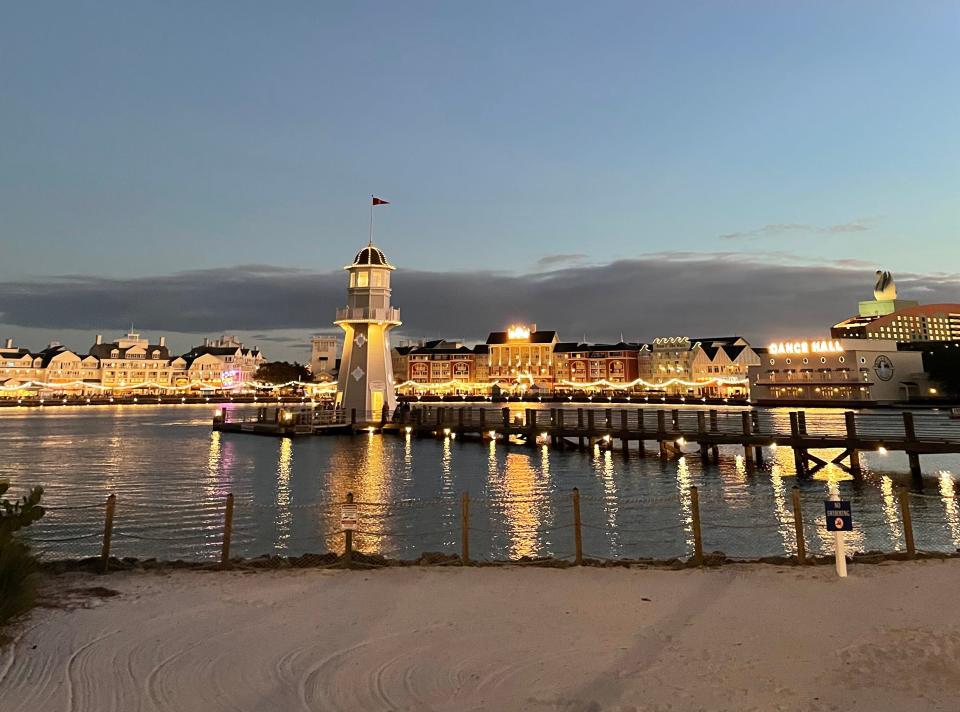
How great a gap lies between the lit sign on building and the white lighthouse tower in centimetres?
7658

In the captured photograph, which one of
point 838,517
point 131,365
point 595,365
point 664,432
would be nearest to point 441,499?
point 838,517

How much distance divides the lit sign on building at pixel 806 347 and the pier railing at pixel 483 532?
82.1 meters

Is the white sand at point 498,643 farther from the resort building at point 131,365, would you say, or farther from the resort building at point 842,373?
the resort building at point 131,365

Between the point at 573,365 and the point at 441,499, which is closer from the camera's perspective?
the point at 441,499

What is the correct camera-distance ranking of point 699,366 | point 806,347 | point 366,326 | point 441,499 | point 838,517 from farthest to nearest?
point 699,366
point 806,347
point 366,326
point 441,499
point 838,517

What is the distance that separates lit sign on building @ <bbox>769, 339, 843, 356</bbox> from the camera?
94.0m

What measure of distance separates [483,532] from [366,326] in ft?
114

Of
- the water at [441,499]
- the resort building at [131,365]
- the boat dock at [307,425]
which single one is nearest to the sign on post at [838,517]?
the water at [441,499]

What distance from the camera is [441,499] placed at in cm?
2019

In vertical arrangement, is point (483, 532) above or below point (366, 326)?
below

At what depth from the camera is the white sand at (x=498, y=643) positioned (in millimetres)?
6074

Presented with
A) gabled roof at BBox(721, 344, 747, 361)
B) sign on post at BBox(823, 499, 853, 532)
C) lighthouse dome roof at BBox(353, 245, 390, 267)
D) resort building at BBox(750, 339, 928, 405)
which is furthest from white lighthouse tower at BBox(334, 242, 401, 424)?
gabled roof at BBox(721, 344, 747, 361)

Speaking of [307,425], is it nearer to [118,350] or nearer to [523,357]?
[523,357]

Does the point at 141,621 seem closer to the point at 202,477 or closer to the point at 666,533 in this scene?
the point at 666,533
